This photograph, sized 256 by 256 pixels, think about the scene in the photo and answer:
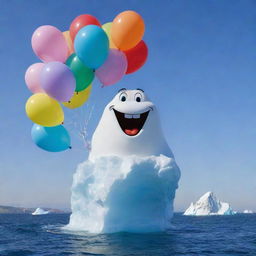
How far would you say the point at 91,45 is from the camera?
10.9 metres

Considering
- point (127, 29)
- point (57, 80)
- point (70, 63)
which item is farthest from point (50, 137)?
point (127, 29)

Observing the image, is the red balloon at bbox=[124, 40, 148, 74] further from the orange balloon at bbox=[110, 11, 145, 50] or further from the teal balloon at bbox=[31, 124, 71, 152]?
the teal balloon at bbox=[31, 124, 71, 152]

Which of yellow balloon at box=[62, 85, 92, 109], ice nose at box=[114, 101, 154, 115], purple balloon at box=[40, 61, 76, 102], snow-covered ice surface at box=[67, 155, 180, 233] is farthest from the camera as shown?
ice nose at box=[114, 101, 154, 115]

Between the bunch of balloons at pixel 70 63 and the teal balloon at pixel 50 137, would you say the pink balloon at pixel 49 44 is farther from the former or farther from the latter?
the teal balloon at pixel 50 137

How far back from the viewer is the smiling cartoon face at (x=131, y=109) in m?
14.4

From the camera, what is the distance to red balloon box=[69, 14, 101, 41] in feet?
38.8

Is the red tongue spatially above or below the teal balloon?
above

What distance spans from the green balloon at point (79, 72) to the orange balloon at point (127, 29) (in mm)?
1362

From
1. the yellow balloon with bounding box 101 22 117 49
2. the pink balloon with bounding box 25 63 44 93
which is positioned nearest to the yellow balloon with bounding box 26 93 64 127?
the pink balloon with bounding box 25 63 44 93

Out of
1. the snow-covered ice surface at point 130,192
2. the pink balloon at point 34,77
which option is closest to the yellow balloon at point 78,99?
the pink balloon at point 34,77

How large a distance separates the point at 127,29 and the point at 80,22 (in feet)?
5.51

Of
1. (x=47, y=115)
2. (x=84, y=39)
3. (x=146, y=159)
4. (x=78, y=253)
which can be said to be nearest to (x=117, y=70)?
(x=84, y=39)

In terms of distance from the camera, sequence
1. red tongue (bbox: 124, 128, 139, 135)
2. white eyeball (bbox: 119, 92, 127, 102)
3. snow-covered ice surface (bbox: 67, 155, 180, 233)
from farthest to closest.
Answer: white eyeball (bbox: 119, 92, 127, 102) → red tongue (bbox: 124, 128, 139, 135) → snow-covered ice surface (bbox: 67, 155, 180, 233)

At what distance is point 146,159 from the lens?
13820 millimetres
